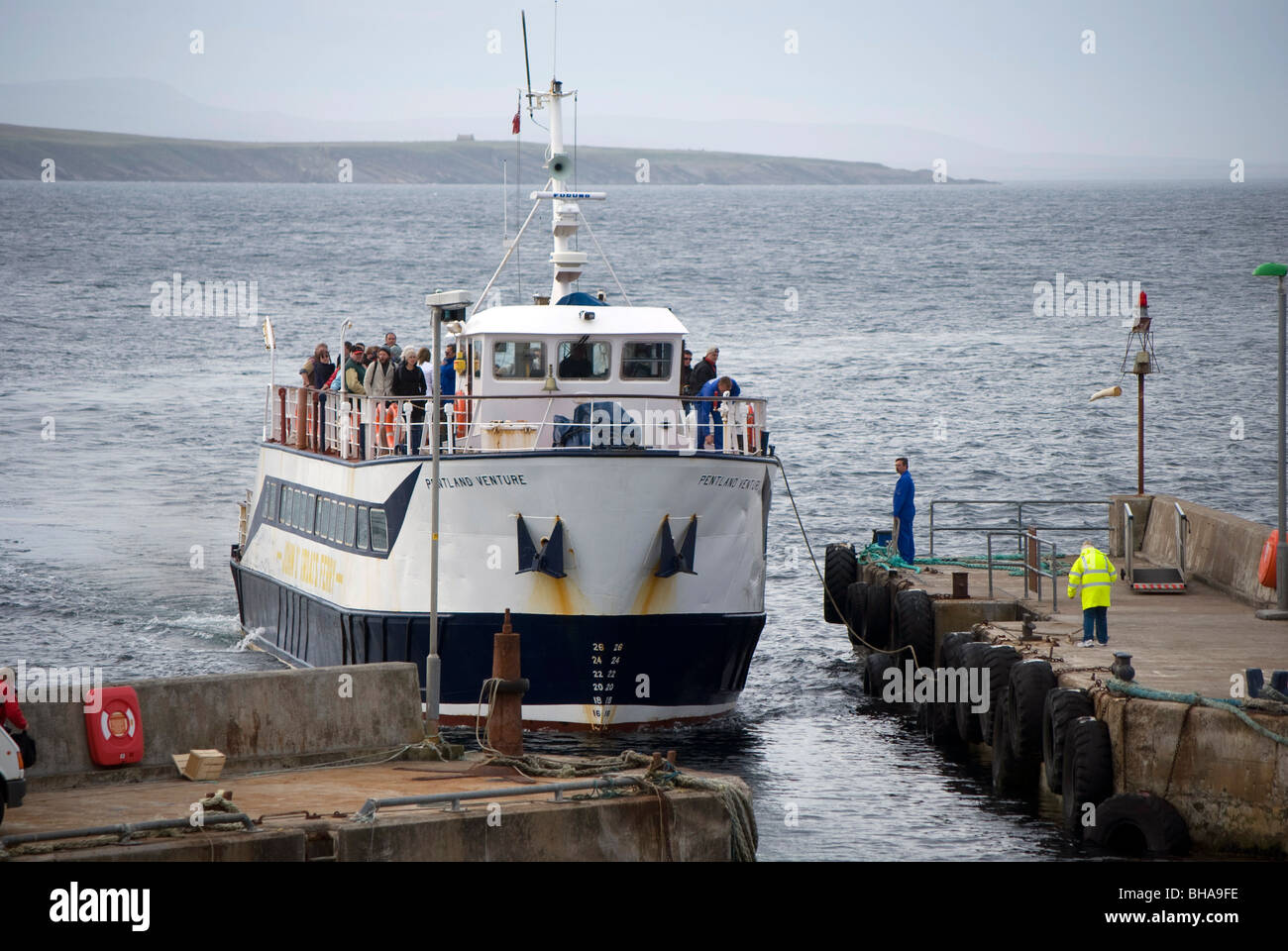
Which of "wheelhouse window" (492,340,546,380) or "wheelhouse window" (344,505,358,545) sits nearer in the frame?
"wheelhouse window" (344,505,358,545)

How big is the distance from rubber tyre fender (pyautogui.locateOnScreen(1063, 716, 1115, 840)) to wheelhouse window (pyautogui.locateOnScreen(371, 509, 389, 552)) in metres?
10.2

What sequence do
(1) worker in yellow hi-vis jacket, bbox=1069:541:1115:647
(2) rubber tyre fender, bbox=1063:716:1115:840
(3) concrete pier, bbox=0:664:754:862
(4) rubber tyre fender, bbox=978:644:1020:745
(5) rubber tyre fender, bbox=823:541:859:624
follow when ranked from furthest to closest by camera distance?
(5) rubber tyre fender, bbox=823:541:859:624
(4) rubber tyre fender, bbox=978:644:1020:745
(1) worker in yellow hi-vis jacket, bbox=1069:541:1115:647
(2) rubber tyre fender, bbox=1063:716:1115:840
(3) concrete pier, bbox=0:664:754:862

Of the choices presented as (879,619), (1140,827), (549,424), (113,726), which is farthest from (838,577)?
(113,726)

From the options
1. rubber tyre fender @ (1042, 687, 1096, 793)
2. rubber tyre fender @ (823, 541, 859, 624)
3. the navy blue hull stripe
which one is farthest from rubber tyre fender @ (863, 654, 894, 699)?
rubber tyre fender @ (1042, 687, 1096, 793)

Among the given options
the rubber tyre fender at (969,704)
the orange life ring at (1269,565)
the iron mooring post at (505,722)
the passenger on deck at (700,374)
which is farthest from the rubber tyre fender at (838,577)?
the iron mooring post at (505,722)

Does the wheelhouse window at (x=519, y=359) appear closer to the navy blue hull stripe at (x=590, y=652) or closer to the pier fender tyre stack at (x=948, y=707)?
the navy blue hull stripe at (x=590, y=652)

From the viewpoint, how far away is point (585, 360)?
27016 mm

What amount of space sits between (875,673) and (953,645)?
13.9 feet

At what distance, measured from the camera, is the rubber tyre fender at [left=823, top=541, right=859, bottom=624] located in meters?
33.7

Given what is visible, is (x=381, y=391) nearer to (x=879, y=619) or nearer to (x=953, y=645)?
(x=953, y=645)

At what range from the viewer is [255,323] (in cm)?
9756

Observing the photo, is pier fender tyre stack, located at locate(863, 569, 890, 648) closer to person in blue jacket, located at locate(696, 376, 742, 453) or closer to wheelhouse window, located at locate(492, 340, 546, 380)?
person in blue jacket, located at locate(696, 376, 742, 453)

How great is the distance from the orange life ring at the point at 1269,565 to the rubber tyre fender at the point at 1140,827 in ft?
24.5
